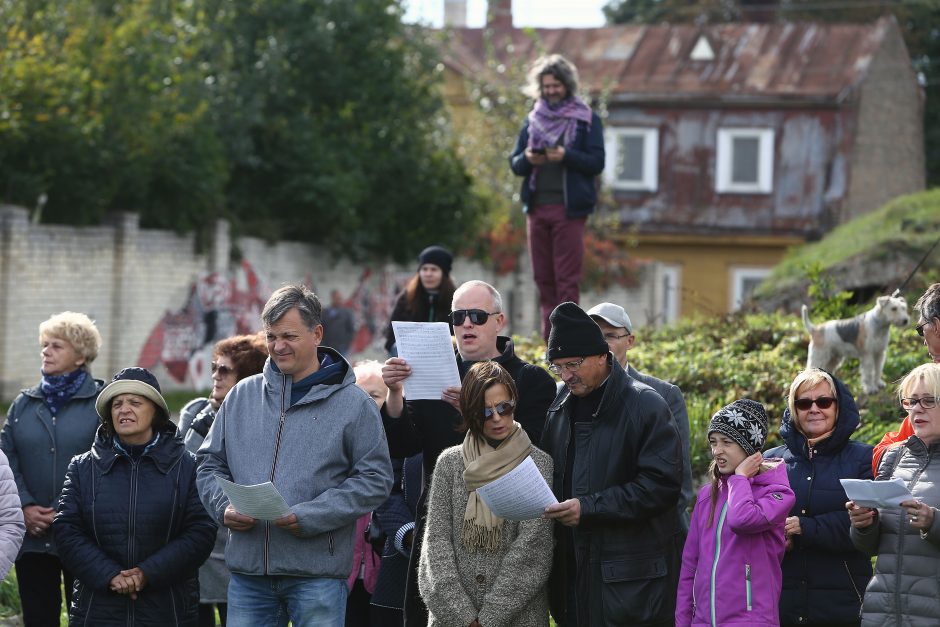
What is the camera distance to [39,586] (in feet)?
25.1

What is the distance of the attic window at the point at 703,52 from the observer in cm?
4034

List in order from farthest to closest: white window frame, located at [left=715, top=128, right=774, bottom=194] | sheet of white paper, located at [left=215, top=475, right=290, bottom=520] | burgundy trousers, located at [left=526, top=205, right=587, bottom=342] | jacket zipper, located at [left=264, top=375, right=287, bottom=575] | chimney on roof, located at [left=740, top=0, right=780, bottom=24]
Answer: chimney on roof, located at [left=740, top=0, right=780, bottom=24] → white window frame, located at [left=715, top=128, right=774, bottom=194] → burgundy trousers, located at [left=526, top=205, right=587, bottom=342] → jacket zipper, located at [left=264, top=375, right=287, bottom=575] → sheet of white paper, located at [left=215, top=475, right=290, bottom=520]

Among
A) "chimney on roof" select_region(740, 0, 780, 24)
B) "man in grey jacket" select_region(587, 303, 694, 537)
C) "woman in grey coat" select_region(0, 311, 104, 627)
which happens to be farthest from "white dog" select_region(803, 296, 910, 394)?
"chimney on roof" select_region(740, 0, 780, 24)

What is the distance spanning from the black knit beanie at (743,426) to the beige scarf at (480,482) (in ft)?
2.59

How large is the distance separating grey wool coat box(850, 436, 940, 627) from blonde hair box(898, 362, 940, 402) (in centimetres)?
20

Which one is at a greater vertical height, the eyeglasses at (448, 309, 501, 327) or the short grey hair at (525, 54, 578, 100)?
the short grey hair at (525, 54, 578, 100)

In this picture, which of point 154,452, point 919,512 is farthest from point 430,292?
point 919,512

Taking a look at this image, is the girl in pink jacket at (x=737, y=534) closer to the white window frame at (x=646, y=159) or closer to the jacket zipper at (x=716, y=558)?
the jacket zipper at (x=716, y=558)

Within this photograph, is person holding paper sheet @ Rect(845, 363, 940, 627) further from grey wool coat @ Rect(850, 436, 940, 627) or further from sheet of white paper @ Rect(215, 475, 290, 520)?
sheet of white paper @ Rect(215, 475, 290, 520)

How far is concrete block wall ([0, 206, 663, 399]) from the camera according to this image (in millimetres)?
19906

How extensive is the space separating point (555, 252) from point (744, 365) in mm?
1706

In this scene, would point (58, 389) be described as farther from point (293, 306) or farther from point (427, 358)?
point (427, 358)

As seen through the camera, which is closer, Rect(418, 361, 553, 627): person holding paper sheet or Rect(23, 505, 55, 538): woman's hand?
Rect(418, 361, 553, 627): person holding paper sheet

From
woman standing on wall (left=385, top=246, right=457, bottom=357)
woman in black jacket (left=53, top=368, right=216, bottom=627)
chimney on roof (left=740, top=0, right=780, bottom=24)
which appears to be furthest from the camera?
chimney on roof (left=740, top=0, right=780, bottom=24)
